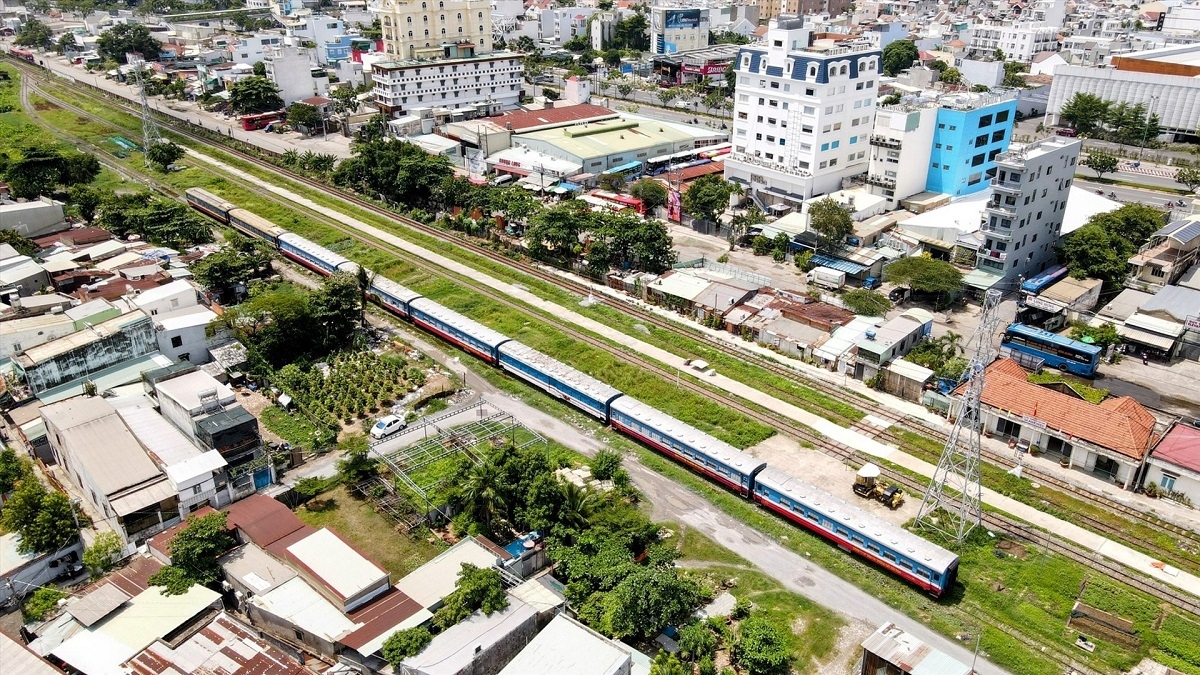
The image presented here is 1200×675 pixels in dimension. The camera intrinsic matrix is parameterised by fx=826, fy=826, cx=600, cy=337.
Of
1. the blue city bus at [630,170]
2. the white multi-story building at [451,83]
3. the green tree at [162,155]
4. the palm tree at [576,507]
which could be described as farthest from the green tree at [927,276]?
the green tree at [162,155]

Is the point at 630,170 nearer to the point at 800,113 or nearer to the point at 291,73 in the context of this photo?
the point at 800,113

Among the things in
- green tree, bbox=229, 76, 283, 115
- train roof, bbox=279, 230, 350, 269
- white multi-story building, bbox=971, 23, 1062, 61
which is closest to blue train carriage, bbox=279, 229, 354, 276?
train roof, bbox=279, 230, 350, 269

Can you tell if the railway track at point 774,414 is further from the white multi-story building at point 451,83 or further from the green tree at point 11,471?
the white multi-story building at point 451,83

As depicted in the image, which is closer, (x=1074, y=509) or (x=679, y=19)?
(x=1074, y=509)

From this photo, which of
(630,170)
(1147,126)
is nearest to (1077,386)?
(630,170)

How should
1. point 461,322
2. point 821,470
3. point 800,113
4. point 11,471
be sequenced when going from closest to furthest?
point 11,471 → point 821,470 → point 461,322 → point 800,113

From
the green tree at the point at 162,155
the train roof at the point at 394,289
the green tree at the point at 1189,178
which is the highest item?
the green tree at the point at 1189,178

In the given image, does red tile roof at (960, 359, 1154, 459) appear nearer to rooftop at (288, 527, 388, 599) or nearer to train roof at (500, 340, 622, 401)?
train roof at (500, 340, 622, 401)
